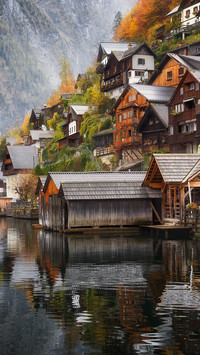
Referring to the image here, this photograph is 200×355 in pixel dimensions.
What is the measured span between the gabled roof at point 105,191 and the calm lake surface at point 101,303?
14.1 meters

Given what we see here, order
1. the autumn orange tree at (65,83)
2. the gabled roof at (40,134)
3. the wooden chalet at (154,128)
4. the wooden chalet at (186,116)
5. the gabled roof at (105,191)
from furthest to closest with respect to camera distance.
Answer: the autumn orange tree at (65,83) → the gabled roof at (40,134) → the wooden chalet at (154,128) → the wooden chalet at (186,116) → the gabled roof at (105,191)

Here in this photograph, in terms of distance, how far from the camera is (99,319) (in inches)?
565

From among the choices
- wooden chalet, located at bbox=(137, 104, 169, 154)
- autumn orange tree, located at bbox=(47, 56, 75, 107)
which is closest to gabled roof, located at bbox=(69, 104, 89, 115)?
wooden chalet, located at bbox=(137, 104, 169, 154)

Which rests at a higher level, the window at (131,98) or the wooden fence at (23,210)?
the window at (131,98)

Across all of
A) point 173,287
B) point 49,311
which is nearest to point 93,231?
point 173,287

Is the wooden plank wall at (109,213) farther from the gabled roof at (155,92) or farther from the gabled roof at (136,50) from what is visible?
the gabled roof at (136,50)

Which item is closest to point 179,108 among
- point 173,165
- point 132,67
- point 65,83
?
point 173,165

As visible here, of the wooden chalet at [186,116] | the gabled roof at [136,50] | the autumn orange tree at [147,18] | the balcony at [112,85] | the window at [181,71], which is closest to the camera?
the wooden chalet at [186,116]

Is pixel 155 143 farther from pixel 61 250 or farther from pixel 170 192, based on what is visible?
pixel 61 250

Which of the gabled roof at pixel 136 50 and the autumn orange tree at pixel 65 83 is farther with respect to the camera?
the autumn orange tree at pixel 65 83

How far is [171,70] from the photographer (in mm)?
79375

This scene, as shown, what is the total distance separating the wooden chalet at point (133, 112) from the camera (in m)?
73.9

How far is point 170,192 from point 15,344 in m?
33.0

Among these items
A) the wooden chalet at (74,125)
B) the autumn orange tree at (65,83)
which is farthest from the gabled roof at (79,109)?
the autumn orange tree at (65,83)
